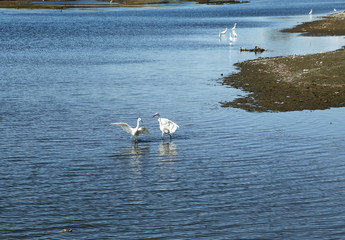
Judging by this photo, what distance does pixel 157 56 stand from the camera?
46.2m

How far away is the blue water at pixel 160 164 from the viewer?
12508mm

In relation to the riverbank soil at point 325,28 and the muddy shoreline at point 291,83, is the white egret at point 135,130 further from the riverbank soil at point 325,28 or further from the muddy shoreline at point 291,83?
the riverbank soil at point 325,28

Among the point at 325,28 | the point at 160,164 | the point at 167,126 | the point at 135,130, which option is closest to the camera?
the point at 160,164

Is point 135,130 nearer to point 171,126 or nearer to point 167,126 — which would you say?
point 167,126

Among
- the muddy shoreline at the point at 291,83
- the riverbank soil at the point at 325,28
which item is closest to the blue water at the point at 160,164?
the muddy shoreline at the point at 291,83

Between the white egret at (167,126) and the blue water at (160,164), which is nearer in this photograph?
the blue water at (160,164)

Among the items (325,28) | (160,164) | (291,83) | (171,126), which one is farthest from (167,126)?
(325,28)

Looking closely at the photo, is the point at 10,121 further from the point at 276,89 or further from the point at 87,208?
the point at 276,89

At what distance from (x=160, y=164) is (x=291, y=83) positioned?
46.5 ft

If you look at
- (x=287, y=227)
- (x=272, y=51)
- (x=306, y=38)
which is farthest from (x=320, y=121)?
(x=306, y=38)

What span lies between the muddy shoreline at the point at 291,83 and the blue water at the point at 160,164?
3.85ft

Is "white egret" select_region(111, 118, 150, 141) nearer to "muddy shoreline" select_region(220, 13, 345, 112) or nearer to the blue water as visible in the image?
the blue water

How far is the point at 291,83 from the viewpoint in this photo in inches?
1151

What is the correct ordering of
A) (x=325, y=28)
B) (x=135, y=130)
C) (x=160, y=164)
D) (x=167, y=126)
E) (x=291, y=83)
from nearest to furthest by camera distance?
(x=160, y=164) → (x=135, y=130) → (x=167, y=126) → (x=291, y=83) → (x=325, y=28)
